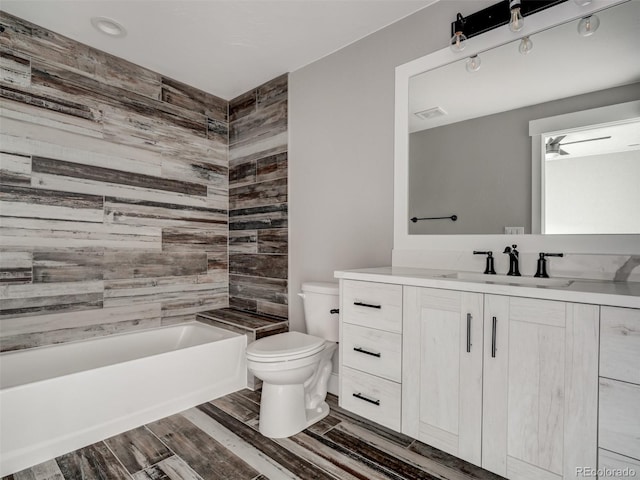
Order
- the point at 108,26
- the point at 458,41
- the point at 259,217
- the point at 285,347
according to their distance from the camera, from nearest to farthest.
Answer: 1. the point at 458,41
2. the point at 285,347
3. the point at 108,26
4. the point at 259,217

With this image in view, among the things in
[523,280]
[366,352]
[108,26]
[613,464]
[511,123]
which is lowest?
[613,464]

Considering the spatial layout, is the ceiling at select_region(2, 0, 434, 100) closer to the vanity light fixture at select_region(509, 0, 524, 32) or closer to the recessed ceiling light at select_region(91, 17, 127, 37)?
the recessed ceiling light at select_region(91, 17, 127, 37)

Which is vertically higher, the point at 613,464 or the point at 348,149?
the point at 348,149

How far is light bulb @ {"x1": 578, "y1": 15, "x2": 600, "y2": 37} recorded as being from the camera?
155cm

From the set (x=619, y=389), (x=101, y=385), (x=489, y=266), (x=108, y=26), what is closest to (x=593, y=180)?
(x=489, y=266)

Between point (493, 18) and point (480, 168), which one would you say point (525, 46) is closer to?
point (493, 18)

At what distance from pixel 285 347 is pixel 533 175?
1.59 m

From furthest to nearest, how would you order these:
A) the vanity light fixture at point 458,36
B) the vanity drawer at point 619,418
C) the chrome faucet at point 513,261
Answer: the vanity light fixture at point 458,36 → the chrome faucet at point 513,261 → the vanity drawer at point 619,418

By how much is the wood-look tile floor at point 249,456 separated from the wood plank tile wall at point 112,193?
3.20 feet

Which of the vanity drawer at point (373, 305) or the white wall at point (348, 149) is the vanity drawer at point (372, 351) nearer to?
the vanity drawer at point (373, 305)

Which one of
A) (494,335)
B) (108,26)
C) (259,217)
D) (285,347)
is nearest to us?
(494,335)

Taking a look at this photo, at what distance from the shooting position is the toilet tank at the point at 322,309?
2.24 metres

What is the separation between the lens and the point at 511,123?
179cm

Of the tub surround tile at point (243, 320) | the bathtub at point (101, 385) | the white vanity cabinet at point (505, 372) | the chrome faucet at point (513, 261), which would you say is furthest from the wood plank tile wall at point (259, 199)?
the chrome faucet at point (513, 261)
